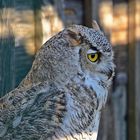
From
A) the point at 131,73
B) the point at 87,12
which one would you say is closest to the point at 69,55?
the point at 87,12


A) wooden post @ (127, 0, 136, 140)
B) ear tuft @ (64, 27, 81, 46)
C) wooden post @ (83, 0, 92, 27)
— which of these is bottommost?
wooden post @ (127, 0, 136, 140)

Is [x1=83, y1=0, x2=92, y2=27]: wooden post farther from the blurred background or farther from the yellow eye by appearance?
the yellow eye

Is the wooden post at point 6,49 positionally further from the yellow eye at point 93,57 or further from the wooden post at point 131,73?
the wooden post at point 131,73

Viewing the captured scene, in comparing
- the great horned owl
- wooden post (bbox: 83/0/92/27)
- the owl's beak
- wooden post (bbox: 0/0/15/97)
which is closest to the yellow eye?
the great horned owl

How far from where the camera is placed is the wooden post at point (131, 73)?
535 cm

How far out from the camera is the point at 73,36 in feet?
11.7

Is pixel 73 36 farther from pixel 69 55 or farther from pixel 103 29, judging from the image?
pixel 103 29

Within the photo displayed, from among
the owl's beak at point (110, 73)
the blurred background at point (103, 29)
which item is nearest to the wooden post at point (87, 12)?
the blurred background at point (103, 29)

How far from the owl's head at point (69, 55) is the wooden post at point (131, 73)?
1.68 metres

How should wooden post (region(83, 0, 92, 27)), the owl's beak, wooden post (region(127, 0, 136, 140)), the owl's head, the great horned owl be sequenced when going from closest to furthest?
the great horned owl → the owl's head → the owl's beak → wooden post (region(83, 0, 92, 27)) → wooden post (region(127, 0, 136, 140))

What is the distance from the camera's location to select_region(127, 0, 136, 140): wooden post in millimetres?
5352

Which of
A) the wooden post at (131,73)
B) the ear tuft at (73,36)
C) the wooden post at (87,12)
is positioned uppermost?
the wooden post at (87,12)

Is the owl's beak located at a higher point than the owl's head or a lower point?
lower

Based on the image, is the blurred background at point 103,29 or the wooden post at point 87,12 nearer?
the blurred background at point 103,29
